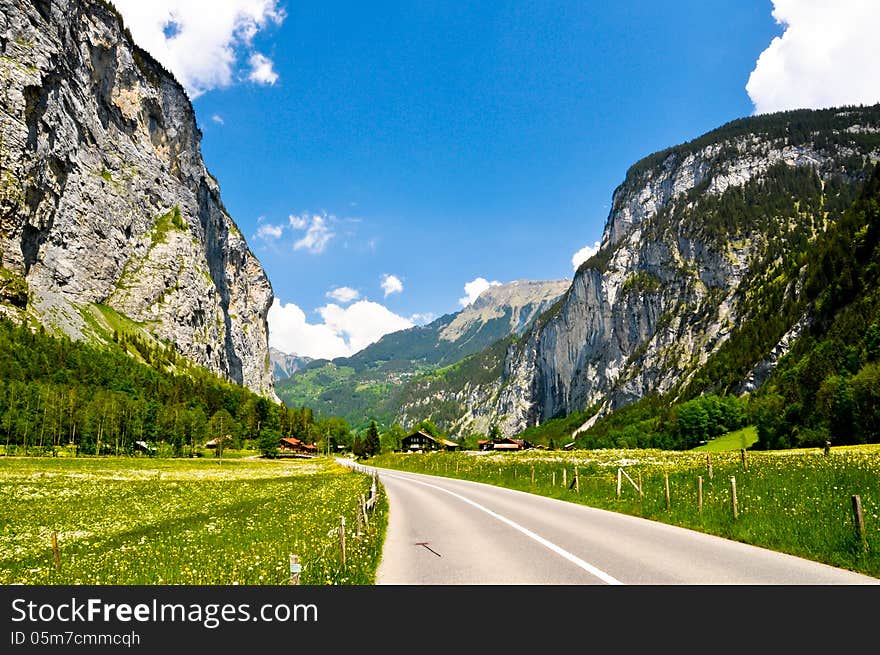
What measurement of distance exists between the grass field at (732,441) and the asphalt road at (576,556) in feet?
329

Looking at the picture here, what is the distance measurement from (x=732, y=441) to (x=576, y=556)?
120 m

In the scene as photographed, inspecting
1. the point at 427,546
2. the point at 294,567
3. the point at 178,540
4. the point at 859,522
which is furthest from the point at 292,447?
the point at 859,522

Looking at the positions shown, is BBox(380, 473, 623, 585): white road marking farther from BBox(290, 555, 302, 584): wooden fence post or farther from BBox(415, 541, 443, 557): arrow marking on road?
BBox(290, 555, 302, 584): wooden fence post

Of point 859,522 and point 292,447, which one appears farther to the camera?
point 292,447

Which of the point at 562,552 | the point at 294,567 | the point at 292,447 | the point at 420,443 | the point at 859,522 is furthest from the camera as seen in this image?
the point at 420,443

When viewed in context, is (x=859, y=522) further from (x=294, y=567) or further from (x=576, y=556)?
(x=294, y=567)

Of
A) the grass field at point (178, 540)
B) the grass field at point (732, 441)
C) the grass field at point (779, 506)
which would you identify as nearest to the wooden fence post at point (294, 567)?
the grass field at point (178, 540)

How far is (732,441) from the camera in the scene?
112 m

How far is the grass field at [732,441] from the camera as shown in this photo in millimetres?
105512
